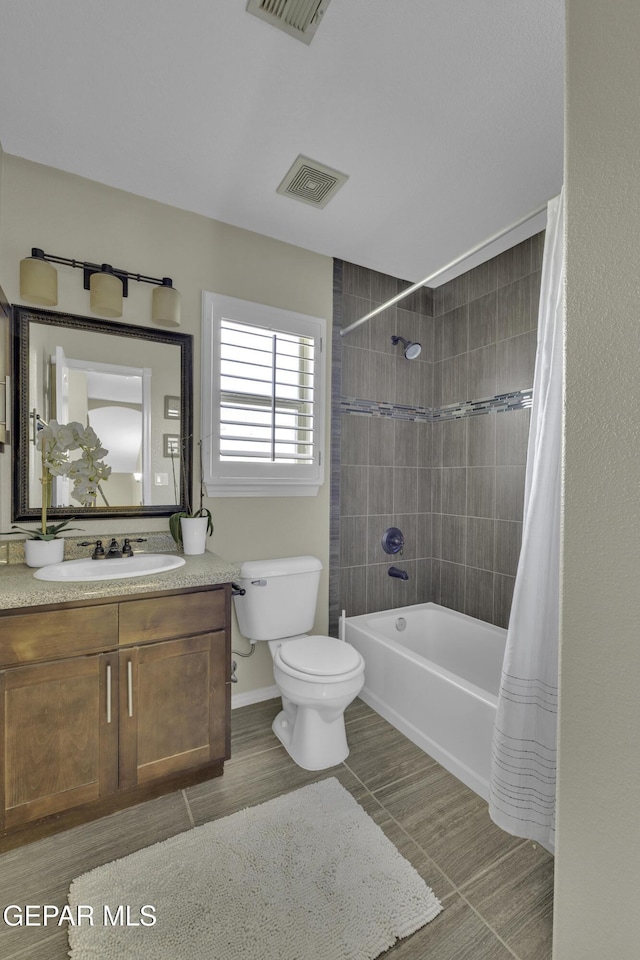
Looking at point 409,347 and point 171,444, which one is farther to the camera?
point 409,347

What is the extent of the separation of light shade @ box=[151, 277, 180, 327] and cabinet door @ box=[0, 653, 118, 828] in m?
1.47

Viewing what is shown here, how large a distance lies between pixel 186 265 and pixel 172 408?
2.37 feet

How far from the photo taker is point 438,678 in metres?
1.92

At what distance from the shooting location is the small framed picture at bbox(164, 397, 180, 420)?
212cm

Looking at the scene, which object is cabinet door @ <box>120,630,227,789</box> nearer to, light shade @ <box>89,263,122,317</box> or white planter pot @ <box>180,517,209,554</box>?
white planter pot @ <box>180,517,209,554</box>

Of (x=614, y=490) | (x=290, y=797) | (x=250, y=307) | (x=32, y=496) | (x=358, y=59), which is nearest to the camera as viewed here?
(x=614, y=490)

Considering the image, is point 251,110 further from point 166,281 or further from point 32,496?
point 32,496

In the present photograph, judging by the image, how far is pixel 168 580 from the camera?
5.25 feet

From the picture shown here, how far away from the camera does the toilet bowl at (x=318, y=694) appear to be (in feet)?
5.78

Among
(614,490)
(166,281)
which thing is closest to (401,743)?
(614,490)

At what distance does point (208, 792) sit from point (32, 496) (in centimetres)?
139

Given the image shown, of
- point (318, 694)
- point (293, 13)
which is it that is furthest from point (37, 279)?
point (318, 694)

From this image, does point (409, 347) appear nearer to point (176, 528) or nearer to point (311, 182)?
point (311, 182)

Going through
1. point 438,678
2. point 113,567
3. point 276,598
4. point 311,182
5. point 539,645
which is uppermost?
point 311,182
